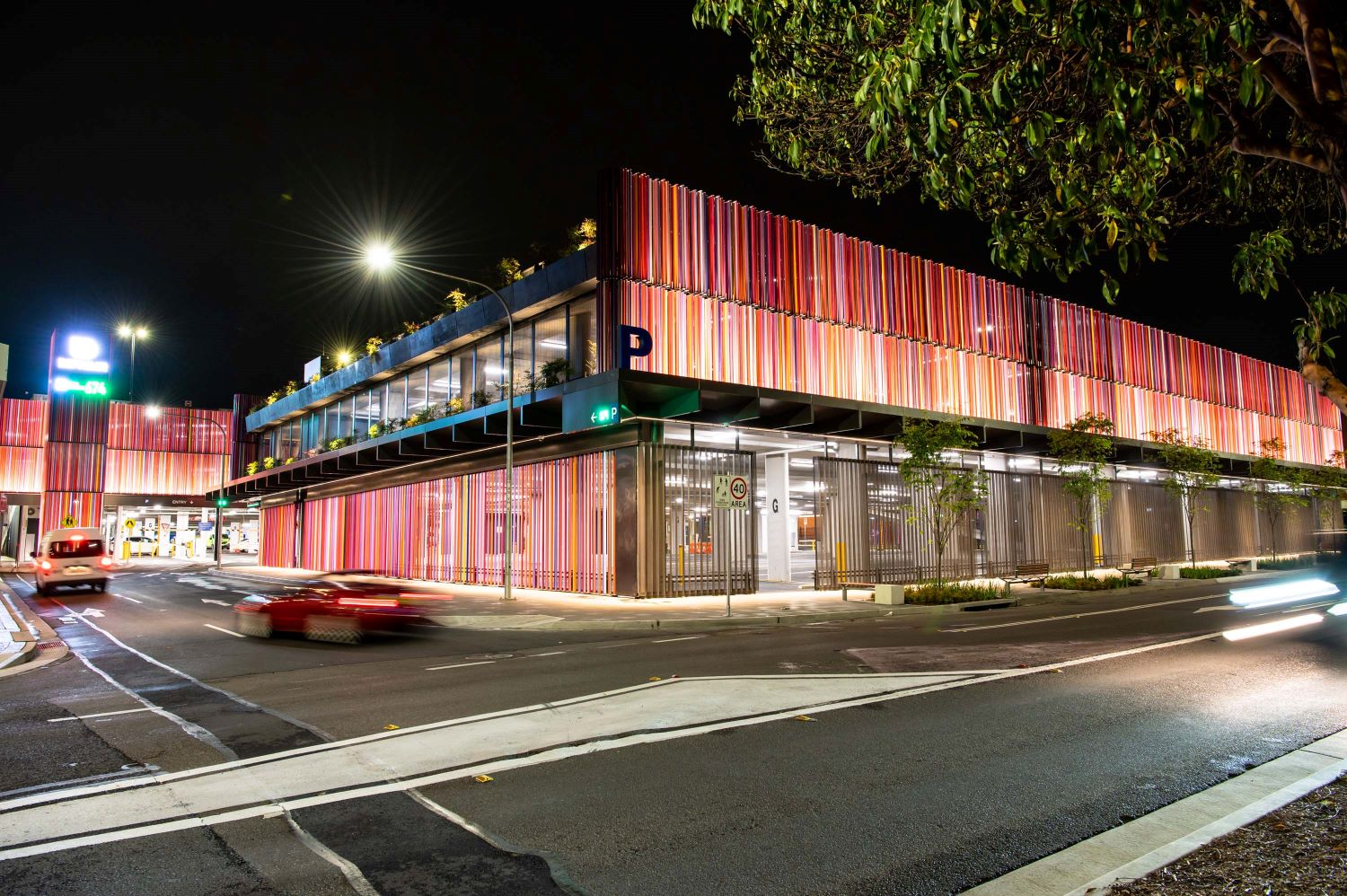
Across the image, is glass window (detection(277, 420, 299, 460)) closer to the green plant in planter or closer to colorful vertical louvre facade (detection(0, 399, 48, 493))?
colorful vertical louvre facade (detection(0, 399, 48, 493))

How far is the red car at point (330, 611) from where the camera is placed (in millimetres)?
14945

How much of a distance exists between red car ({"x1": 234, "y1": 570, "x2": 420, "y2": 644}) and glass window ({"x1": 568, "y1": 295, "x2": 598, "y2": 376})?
10.4 m

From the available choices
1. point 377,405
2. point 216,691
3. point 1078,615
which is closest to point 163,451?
point 377,405

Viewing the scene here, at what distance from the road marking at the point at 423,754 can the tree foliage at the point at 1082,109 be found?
5014 mm

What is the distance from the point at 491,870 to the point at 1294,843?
431 centimetres

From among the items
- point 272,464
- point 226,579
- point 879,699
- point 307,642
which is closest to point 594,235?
point 307,642

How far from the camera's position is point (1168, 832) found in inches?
180

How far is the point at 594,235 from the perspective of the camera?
80.6 feet

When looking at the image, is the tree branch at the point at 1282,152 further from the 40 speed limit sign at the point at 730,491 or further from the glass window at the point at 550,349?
the glass window at the point at 550,349

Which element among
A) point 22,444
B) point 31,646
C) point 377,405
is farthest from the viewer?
point 22,444

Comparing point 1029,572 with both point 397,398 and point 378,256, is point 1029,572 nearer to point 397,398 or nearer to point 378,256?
point 378,256

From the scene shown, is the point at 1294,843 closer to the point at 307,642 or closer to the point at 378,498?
the point at 307,642

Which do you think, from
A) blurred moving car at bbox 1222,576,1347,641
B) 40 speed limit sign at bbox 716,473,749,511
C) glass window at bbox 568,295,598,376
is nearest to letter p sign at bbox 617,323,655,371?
glass window at bbox 568,295,598,376

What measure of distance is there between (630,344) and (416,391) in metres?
16.1
